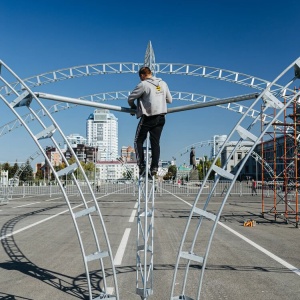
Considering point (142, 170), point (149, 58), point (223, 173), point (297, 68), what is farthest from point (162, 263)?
point (297, 68)

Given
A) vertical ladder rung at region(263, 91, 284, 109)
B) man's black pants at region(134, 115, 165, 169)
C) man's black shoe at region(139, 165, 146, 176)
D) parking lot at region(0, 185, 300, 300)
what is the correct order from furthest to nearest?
parking lot at region(0, 185, 300, 300) → man's black shoe at region(139, 165, 146, 176) → man's black pants at region(134, 115, 165, 169) → vertical ladder rung at region(263, 91, 284, 109)

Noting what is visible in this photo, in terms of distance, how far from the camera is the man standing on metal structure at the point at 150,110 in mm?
4012

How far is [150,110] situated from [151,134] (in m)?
0.30

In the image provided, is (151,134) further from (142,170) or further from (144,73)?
(144,73)

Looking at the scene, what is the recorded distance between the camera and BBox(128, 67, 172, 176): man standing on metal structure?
4.01m

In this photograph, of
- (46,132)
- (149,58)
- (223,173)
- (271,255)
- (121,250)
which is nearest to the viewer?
(223,173)

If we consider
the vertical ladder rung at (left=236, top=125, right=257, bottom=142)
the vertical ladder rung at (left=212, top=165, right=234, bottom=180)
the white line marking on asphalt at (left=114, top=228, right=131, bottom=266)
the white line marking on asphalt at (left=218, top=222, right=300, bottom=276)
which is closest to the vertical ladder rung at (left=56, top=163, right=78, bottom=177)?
the vertical ladder rung at (left=212, top=165, right=234, bottom=180)

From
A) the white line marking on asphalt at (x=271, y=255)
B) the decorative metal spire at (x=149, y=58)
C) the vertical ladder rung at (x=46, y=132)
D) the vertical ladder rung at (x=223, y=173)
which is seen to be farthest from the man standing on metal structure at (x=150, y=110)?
the white line marking on asphalt at (x=271, y=255)

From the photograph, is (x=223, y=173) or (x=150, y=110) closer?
(x=223, y=173)

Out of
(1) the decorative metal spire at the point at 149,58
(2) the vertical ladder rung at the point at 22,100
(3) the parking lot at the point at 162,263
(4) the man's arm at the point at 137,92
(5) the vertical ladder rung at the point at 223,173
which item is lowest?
(3) the parking lot at the point at 162,263

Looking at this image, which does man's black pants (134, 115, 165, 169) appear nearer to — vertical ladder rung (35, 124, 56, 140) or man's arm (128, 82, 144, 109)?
man's arm (128, 82, 144, 109)

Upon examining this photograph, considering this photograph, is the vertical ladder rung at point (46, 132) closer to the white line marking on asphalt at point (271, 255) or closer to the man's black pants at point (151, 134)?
the man's black pants at point (151, 134)

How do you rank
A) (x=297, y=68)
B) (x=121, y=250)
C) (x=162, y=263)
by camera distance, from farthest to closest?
(x=121, y=250) → (x=162, y=263) → (x=297, y=68)

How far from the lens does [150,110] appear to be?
4.02 metres
